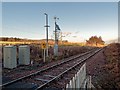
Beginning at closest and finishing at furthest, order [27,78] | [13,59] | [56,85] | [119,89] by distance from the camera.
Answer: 1. [119,89]
2. [56,85]
3. [27,78]
4. [13,59]

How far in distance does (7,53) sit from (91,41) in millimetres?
104860

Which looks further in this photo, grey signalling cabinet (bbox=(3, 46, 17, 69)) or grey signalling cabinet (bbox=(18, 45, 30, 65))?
grey signalling cabinet (bbox=(18, 45, 30, 65))

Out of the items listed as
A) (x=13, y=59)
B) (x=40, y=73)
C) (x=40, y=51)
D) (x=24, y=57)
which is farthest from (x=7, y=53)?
(x=40, y=51)

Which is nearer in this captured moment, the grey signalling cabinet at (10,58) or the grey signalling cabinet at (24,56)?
the grey signalling cabinet at (10,58)

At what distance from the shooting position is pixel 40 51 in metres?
27.0

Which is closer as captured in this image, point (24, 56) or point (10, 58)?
point (10, 58)

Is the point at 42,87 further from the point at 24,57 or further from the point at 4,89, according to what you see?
the point at 24,57

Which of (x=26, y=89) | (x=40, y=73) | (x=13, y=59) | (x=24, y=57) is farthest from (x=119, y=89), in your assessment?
(x=24, y=57)

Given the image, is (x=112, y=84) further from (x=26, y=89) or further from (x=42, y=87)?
(x=26, y=89)

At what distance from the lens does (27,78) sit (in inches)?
443

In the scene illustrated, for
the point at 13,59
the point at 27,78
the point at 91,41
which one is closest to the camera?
the point at 27,78

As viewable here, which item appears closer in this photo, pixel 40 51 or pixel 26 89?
pixel 26 89

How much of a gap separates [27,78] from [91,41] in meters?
109

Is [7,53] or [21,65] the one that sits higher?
[7,53]
